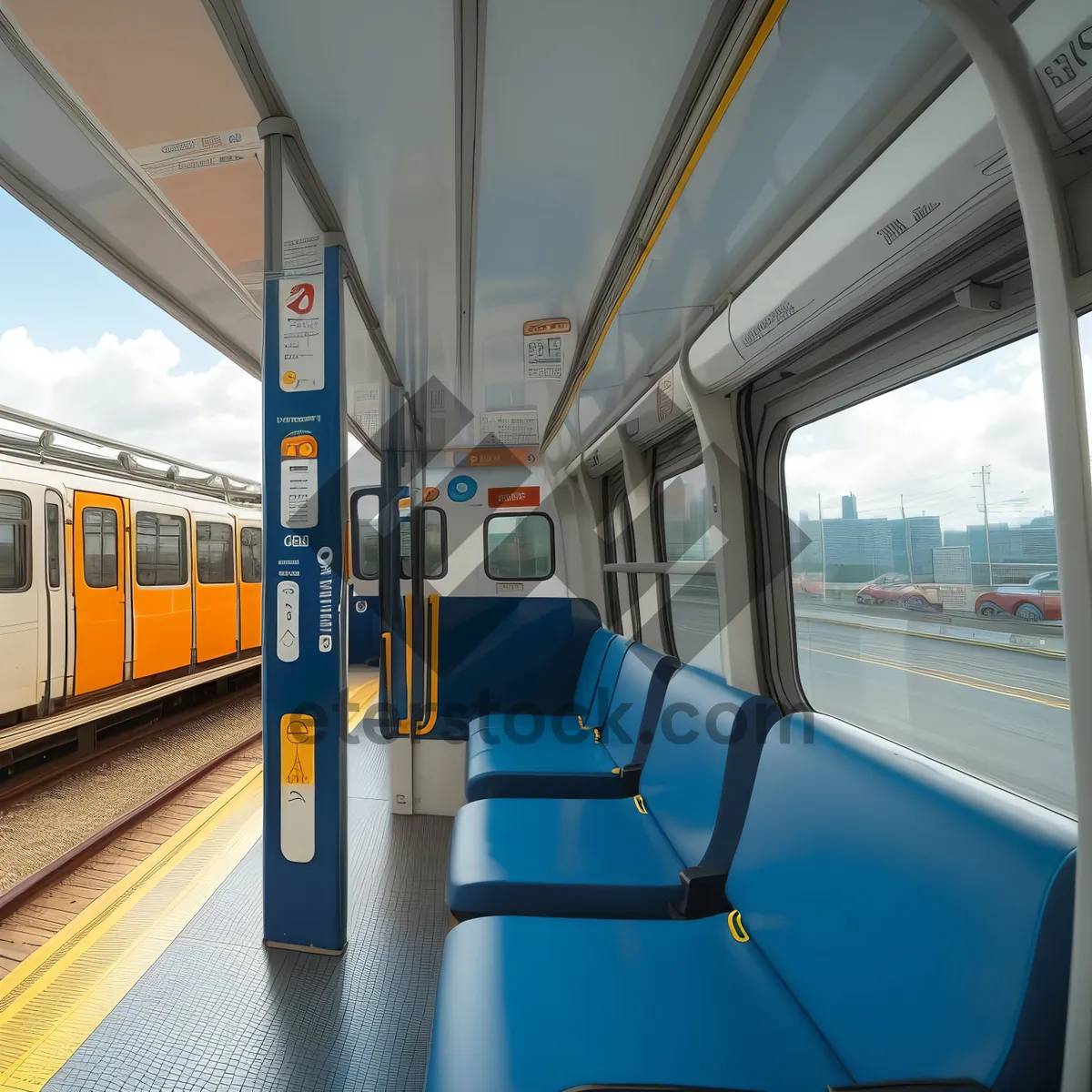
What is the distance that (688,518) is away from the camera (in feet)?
12.0

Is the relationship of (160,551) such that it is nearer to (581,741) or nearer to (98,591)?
(98,591)

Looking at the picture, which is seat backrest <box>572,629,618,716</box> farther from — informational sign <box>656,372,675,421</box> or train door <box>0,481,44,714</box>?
train door <box>0,481,44,714</box>

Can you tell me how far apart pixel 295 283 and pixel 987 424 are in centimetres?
230

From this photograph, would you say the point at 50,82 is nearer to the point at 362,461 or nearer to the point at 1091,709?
the point at 1091,709

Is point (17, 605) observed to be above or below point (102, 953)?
above

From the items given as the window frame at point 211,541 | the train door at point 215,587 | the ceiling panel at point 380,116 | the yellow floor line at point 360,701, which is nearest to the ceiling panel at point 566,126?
the ceiling panel at point 380,116

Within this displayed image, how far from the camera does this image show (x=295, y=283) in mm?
2479

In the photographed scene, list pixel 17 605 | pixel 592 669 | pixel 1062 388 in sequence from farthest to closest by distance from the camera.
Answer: pixel 17 605
pixel 592 669
pixel 1062 388

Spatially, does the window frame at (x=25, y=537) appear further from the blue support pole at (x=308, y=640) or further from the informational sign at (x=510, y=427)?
the blue support pole at (x=308, y=640)

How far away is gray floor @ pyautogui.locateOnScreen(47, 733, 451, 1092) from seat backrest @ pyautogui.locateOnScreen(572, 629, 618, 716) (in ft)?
4.42

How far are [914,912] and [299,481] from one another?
2.20 metres

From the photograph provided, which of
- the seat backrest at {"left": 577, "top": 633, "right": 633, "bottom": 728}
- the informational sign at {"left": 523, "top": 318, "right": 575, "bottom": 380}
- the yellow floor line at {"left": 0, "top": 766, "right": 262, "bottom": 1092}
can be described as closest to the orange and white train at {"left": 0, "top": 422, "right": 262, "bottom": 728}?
the yellow floor line at {"left": 0, "top": 766, "right": 262, "bottom": 1092}

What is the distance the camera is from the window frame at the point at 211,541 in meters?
7.88

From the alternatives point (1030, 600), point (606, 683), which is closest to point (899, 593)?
point (1030, 600)
